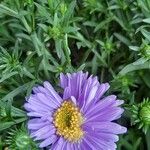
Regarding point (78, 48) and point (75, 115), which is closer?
point (75, 115)

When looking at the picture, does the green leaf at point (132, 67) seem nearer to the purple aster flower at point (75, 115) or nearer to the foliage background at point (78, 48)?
the foliage background at point (78, 48)

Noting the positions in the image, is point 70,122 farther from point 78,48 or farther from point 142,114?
point 78,48

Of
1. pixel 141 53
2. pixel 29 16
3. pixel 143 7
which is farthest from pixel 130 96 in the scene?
pixel 29 16

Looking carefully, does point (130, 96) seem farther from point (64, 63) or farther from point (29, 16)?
point (29, 16)

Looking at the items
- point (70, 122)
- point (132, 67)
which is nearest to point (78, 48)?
point (132, 67)

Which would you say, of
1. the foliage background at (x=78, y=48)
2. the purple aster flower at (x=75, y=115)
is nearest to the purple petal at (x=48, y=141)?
the purple aster flower at (x=75, y=115)

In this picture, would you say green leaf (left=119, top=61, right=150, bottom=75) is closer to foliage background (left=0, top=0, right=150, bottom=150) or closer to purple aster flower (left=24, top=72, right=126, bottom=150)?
foliage background (left=0, top=0, right=150, bottom=150)
